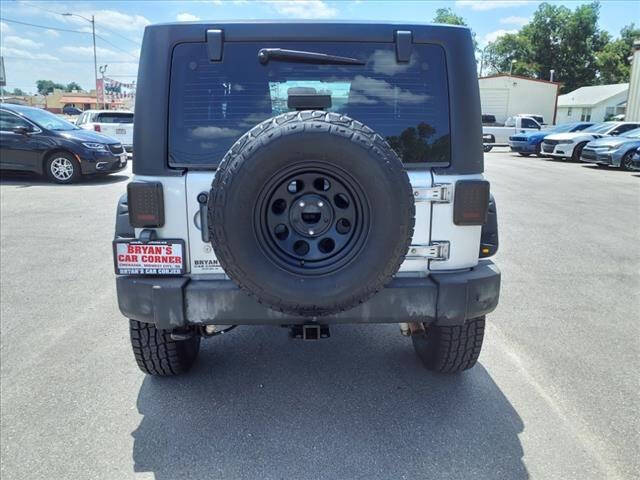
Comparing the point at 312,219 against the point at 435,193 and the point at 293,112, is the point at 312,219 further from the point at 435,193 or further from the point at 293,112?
the point at 435,193

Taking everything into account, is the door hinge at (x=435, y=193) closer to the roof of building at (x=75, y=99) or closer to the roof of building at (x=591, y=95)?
the roof of building at (x=591, y=95)

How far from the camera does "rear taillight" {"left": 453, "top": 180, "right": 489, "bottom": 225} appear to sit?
2695mm

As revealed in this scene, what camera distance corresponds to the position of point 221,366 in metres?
3.62

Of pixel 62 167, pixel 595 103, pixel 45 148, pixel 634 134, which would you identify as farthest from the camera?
pixel 595 103

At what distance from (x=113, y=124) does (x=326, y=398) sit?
16.2 m

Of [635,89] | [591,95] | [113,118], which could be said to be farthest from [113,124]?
[591,95]

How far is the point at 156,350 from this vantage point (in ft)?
10.4

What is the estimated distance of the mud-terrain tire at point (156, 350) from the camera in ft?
10.2

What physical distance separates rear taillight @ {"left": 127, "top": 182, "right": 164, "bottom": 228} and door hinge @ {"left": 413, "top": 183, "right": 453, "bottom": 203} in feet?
4.32

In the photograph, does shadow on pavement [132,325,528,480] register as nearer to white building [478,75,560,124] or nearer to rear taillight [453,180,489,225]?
rear taillight [453,180,489,225]

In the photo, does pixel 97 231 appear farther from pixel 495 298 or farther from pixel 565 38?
pixel 565 38

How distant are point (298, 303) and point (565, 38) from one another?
74660mm

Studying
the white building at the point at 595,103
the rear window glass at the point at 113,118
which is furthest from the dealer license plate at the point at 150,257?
the white building at the point at 595,103

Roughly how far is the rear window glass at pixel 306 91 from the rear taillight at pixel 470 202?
8.0 inches
